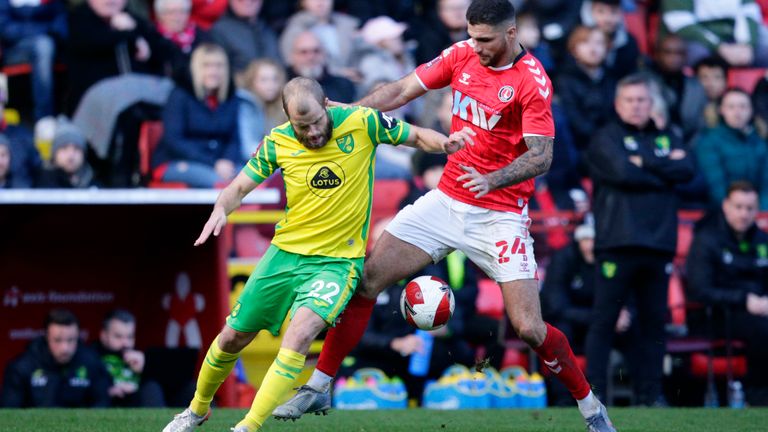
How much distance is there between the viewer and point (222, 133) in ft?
41.0

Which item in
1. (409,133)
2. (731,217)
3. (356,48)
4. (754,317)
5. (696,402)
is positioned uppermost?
(356,48)

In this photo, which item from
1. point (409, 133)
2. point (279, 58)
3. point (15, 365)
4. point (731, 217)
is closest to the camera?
point (409, 133)

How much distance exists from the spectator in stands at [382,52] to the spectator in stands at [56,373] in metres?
4.41

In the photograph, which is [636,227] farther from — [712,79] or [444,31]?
[712,79]

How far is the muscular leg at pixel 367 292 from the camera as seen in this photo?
793 centimetres

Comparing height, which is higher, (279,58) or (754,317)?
(279,58)

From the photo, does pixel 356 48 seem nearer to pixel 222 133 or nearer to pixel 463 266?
pixel 222 133

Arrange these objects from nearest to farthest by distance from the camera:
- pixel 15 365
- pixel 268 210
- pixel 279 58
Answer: pixel 15 365
pixel 268 210
pixel 279 58

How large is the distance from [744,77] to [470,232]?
819 centimetres

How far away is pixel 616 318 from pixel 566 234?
2.11 m

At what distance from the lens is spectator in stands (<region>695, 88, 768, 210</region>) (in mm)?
13766

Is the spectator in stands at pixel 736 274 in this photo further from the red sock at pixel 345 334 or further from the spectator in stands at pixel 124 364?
the red sock at pixel 345 334

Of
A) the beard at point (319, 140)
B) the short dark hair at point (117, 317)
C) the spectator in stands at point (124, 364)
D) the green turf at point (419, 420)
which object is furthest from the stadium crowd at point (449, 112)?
the beard at point (319, 140)

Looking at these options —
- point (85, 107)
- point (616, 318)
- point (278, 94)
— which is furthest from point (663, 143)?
point (85, 107)
